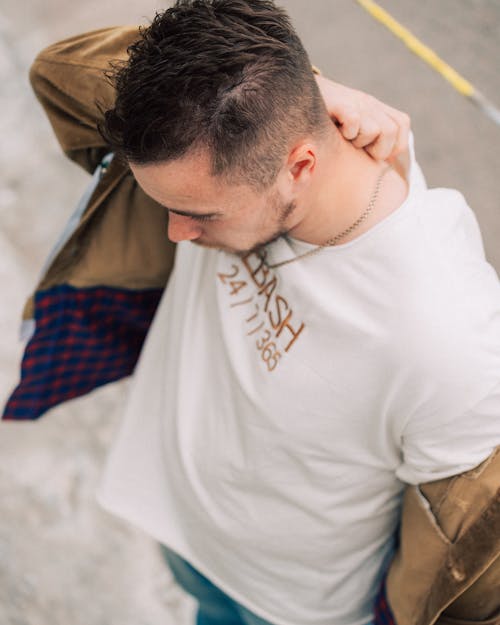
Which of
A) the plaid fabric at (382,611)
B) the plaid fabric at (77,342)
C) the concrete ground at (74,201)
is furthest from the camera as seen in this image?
the concrete ground at (74,201)

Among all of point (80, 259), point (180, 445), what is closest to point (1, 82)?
point (80, 259)

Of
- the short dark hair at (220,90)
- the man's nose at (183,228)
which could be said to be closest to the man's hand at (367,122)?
the short dark hair at (220,90)

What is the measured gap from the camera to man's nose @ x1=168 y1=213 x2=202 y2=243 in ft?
3.99

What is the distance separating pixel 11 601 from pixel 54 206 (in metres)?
1.63

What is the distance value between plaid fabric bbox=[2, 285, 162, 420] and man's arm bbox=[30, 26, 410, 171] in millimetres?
324

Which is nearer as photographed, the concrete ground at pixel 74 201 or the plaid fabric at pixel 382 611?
the plaid fabric at pixel 382 611

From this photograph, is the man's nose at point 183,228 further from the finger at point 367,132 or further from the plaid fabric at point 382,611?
the plaid fabric at point 382,611

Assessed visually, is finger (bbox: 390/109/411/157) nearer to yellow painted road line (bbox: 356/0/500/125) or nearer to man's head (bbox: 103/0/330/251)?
man's head (bbox: 103/0/330/251)

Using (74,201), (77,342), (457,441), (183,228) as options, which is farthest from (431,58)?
(457,441)

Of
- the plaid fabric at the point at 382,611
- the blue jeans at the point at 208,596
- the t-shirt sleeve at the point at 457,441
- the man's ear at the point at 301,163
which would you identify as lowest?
the blue jeans at the point at 208,596

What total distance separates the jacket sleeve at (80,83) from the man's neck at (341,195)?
496 millimetres

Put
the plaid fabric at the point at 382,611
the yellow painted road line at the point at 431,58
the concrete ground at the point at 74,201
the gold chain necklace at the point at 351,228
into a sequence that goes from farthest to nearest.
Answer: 1. the yellow painted road line at the point at 431,58
2. the concrete ground at the point at 74,201
3. the plaid fabric at the point at 382,611
4. the gold chain necklace at the point at 351,228

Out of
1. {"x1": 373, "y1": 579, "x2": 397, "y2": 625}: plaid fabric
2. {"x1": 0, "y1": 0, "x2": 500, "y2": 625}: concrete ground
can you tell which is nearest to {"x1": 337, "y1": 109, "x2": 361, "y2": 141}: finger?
{"x1": 373, "y1": 579, "x2": 397, "y2": 625}: plaid fabric

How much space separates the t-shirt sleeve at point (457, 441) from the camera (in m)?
1.11
